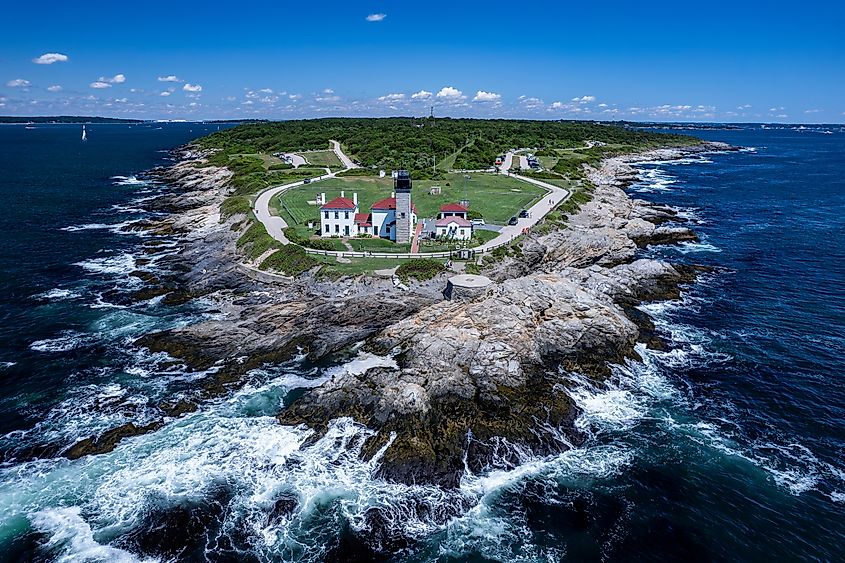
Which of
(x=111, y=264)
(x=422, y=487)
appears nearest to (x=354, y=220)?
(x=111, y=264)

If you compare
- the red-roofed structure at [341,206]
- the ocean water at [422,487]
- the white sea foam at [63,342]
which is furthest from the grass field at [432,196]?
the white sea foam at [63,342]

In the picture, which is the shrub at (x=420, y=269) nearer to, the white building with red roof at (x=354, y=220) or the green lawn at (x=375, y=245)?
the green lawn at (x=375, y=245)

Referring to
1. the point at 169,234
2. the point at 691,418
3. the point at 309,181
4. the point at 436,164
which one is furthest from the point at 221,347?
the point at 436,164

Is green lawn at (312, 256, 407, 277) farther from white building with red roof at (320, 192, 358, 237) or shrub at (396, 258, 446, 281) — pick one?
white building with red roof at (320, 192, 358, 237)

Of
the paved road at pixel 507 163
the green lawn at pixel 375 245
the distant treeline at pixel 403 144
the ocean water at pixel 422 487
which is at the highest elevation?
the distant treeline at pixel 403 144

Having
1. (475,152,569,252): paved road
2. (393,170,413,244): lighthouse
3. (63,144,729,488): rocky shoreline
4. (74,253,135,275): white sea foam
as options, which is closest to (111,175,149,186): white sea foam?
(74,253,135,275): white sea foam
